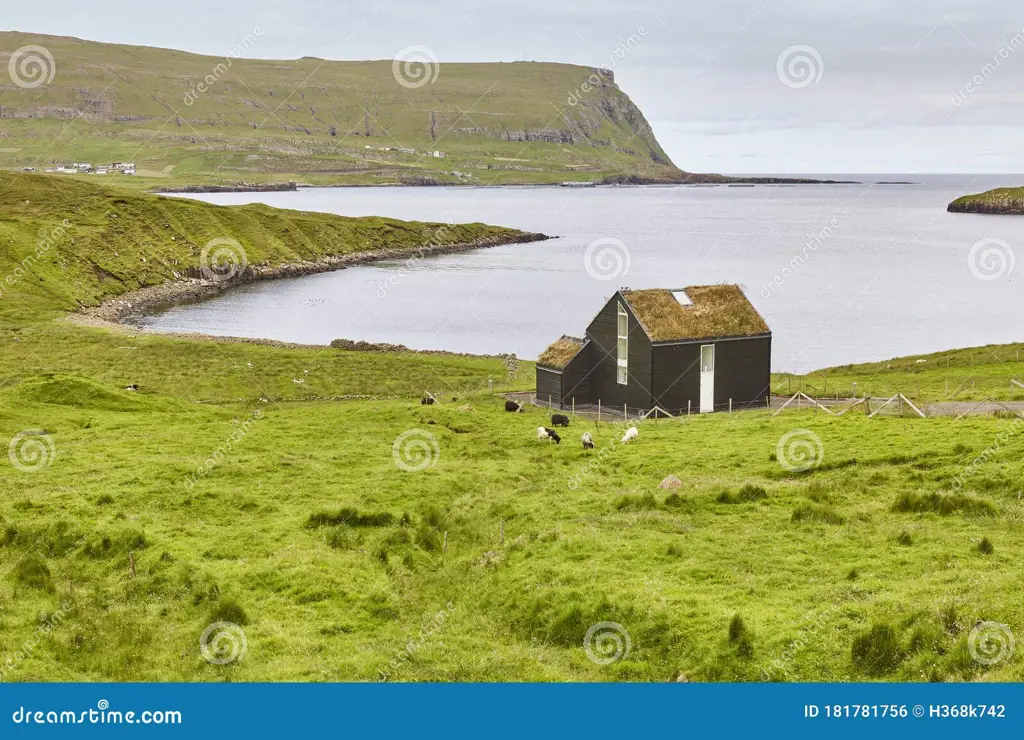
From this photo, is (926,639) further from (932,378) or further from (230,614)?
(932,378)

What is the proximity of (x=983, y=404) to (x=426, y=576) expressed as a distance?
31.2m

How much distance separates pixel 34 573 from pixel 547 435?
22.3 meters

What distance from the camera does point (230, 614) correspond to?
68.4 ft

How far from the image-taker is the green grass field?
1822 centimetres

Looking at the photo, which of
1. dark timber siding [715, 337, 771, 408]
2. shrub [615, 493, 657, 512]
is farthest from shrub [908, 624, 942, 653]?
dark timber siding [715, 337, 771, 408]

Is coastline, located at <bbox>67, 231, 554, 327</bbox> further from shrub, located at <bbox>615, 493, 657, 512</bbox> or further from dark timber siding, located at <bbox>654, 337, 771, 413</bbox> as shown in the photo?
shrub, located at <bbox>615, 493, 657, 512</bbox>

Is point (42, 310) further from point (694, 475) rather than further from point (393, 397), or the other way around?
point (694, 475)

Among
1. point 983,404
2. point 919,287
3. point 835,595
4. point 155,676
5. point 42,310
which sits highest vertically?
point 919,287

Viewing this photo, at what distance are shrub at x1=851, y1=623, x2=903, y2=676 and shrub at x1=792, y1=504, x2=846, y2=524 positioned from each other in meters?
8.68

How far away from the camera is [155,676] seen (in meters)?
18.0

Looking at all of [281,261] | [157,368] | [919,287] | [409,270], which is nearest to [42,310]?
[157,368]

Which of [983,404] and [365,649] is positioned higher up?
[983,404]

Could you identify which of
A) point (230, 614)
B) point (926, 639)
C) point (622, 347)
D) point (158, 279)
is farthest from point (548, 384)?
point (158, 279)

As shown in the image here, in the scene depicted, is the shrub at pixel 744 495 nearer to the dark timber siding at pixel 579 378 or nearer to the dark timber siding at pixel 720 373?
the dark timber siding at pixel 720 373
